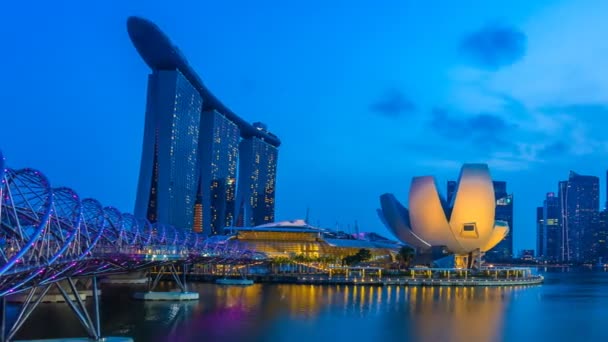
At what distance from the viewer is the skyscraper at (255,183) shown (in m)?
141

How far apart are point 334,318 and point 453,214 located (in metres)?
46.1

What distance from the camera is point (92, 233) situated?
25.8 metres

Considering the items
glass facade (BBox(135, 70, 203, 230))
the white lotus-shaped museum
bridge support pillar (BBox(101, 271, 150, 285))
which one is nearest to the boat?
bridge support pillar (BBox(101, 271, 150, 285))

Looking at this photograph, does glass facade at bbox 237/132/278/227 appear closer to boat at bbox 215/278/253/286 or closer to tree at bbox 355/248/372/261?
tree at bbox 355/248/372/261

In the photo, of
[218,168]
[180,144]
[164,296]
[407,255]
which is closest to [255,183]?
[218,168]

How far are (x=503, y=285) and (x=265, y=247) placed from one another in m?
29.3

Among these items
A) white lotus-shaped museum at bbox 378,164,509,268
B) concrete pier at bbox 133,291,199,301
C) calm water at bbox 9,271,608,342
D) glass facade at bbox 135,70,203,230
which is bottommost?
calm water at bbox 9,271,608,342

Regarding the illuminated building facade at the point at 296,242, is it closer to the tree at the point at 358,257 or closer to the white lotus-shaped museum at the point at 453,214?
the tree at the point at 358,257

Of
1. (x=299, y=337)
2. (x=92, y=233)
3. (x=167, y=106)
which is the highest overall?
(x=167, y=106)

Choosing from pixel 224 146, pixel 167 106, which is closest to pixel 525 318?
pixel 167 106

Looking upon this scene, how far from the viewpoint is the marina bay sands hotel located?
8844cm

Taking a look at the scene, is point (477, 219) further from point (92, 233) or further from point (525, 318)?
point (92, 233)

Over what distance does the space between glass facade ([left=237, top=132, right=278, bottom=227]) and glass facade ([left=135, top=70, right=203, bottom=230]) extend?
4230 cm

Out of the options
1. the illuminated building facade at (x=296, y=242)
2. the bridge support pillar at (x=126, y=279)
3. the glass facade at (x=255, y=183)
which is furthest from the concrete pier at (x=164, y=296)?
the glass facade at (x=255, y=183)
